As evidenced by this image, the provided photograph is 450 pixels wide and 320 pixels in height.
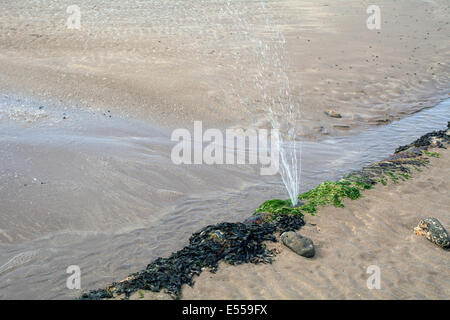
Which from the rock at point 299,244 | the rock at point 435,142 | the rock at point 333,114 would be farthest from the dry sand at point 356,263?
the rock at point 333,114

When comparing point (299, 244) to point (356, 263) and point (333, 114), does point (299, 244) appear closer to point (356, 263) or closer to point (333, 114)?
point (356, 263)

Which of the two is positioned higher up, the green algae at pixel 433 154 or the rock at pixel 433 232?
the green algae at pixel 433 154

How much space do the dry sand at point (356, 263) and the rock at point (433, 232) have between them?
0.07 m

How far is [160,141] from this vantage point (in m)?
7.21

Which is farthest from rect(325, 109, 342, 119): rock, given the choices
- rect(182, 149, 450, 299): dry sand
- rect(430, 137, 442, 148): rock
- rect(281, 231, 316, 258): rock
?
rect(281, 231, 316, 258): rock

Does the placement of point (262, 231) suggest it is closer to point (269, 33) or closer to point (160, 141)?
point (160, 141)

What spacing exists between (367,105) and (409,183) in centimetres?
462

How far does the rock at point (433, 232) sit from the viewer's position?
452cm

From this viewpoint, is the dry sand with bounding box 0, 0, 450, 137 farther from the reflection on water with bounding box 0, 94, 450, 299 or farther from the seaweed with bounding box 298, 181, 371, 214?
the seaweed with bounding box 298, 181, 371, 214

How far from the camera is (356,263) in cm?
418

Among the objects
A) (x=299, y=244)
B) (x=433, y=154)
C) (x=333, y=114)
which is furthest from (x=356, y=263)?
(x=333, y=114)

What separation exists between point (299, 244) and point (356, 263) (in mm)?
630

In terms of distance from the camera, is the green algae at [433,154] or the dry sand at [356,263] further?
the green algae at [433,154]

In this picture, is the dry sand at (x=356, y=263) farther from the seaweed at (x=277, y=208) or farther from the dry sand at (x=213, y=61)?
the dry sand at (x=213, y=61)
